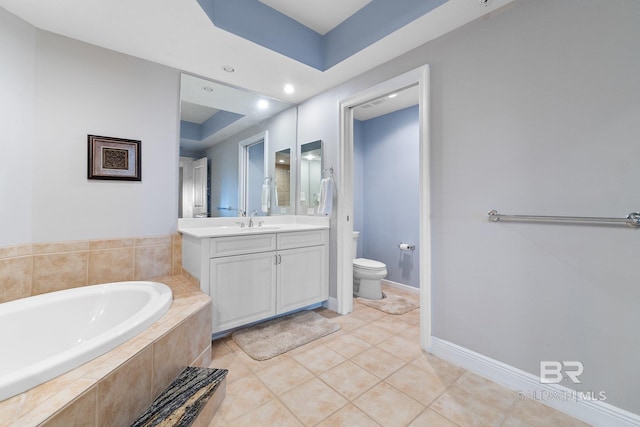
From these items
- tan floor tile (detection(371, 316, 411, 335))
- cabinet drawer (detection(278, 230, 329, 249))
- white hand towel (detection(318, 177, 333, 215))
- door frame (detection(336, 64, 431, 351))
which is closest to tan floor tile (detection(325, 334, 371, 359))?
tan floor tile (detection(371, 316, 411, 335))

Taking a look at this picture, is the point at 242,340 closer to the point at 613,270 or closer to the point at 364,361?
the point at 364,361

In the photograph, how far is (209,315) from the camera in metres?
1.68

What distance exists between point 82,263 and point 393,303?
8.96ft

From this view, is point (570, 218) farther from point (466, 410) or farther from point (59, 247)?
point (59, 247)

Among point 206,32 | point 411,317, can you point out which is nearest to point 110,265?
point 206,32

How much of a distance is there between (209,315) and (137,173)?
126cm

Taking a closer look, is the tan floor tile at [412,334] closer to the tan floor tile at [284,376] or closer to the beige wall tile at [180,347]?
the tan floor tile at [284,376]

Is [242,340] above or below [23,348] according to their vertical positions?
below

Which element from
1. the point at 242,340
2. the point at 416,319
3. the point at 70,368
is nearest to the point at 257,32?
the point at 70,368

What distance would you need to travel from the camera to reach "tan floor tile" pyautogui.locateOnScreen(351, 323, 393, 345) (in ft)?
6.78

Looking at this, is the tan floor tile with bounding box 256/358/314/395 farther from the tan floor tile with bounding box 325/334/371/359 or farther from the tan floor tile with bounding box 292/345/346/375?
the tan floor tile with bounding box 325/334/371/359

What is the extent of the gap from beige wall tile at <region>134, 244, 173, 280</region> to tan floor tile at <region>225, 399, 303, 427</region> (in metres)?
1.35

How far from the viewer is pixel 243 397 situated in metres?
1.44

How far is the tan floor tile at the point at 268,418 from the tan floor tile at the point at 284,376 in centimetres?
12
